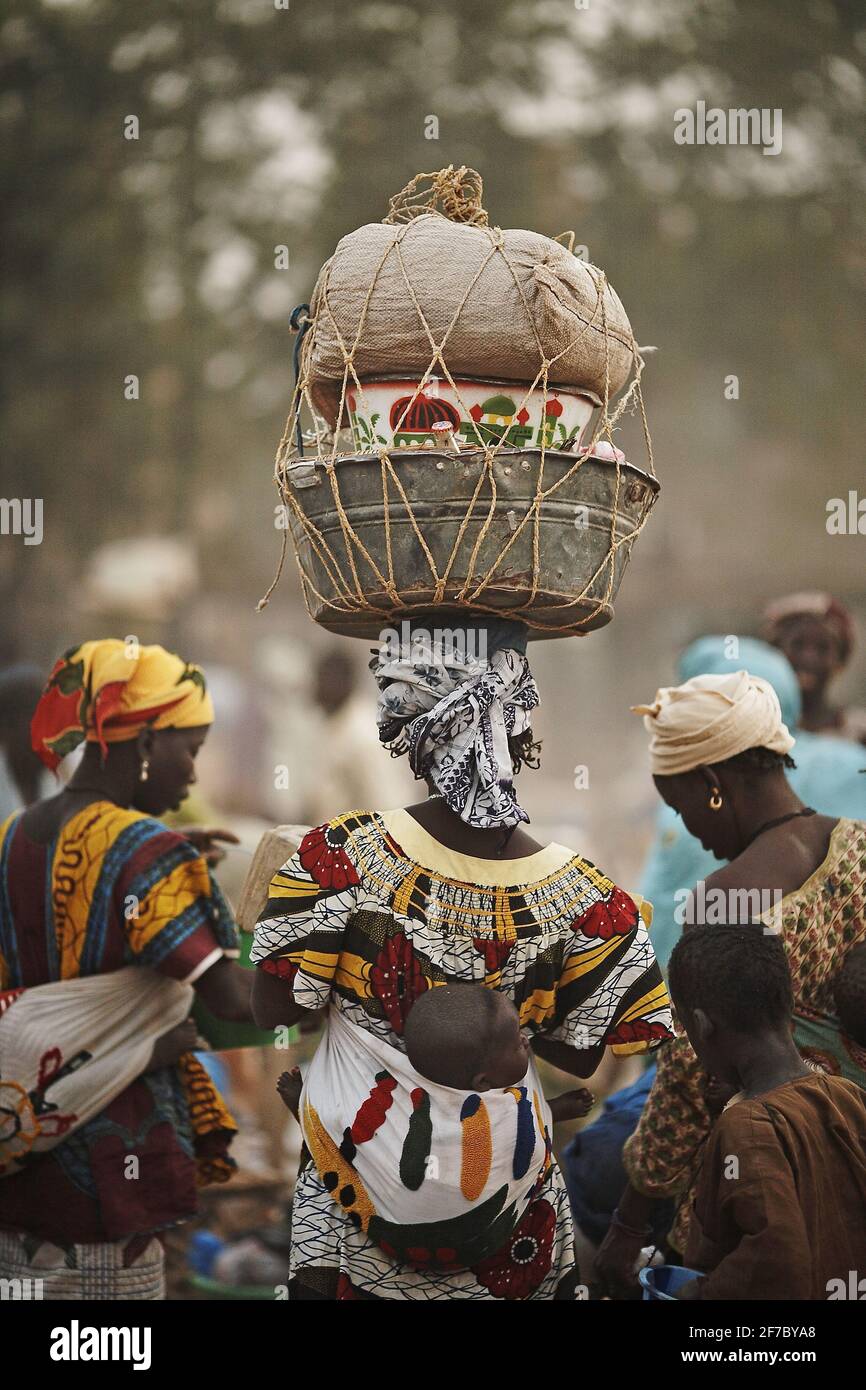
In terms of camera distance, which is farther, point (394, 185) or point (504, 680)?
point (394, 185)

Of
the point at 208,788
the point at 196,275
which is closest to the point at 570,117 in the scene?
the point at 196,275

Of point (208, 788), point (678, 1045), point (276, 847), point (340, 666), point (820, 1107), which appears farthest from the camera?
point (208, 788)

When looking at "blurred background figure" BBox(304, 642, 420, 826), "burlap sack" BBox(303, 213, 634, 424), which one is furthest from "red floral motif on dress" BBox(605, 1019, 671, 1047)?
"blurred background figure" BBox(304, 642, 420, 826)

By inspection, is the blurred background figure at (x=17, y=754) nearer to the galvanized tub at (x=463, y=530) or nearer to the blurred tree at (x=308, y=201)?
the galvanized tub at (x=463, y=530)

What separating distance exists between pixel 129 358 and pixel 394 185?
99.5 inches

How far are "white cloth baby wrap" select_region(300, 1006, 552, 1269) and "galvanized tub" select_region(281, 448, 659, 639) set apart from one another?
2.71 feet

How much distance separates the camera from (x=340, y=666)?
7398 mm

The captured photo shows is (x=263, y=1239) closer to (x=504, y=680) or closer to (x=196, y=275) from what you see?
(x=504, y=680)

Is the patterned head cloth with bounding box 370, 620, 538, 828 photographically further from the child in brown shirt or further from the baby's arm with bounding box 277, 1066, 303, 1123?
the baby's arm with bounding box 277, 1066, 303, 1123

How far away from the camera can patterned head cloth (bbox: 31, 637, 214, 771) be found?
3564 millimetres

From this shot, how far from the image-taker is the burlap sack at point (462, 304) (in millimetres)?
2680

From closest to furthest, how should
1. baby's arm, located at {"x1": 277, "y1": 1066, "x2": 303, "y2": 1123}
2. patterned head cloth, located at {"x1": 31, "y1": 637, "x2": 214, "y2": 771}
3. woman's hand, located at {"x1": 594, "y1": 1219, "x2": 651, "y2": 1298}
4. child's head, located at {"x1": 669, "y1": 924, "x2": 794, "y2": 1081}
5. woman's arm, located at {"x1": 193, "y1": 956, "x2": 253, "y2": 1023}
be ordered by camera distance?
child's head, located at {"x1": 669, "y1": 924, "x2": 794, "y2": 1081} → baby's arm, located at {"x1": 277, "y1": 1066, "x2": 303, "y2": 1123} → woman's hand, located at {"x1": 594, "y1": 1219, "x2": 651, "y2": 1298} → woman's arm, located at {"x1": 193, "y1": 956, "x2": 253, "y2": 1023} → patterned head cloth, located at {"x1": 31, "y1": 637, "x2": 214, "y2": 771}

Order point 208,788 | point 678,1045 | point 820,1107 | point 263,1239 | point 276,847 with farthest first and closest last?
point 208,788
point 263,1239
point 276,847
point 678,1045
point 820,1107

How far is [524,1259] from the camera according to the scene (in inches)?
107
